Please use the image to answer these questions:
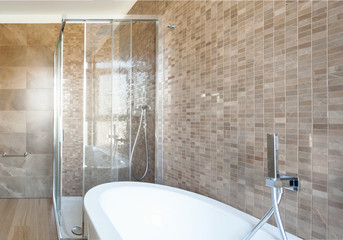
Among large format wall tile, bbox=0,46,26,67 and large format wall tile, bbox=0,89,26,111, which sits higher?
large format wall tile, bbox=0,46,26,67

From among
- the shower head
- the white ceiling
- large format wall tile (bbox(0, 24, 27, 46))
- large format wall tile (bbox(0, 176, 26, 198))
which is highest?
the white ceiling

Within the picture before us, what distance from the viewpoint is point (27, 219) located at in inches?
137

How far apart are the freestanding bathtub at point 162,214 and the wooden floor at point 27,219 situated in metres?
1.48

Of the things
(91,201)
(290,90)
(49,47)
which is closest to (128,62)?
(91,201)

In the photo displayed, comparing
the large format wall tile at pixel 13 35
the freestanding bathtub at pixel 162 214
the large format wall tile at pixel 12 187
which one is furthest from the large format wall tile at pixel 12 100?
the freestanding bathtub at pixel 162 214

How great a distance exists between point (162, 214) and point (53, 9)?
365 centimetres

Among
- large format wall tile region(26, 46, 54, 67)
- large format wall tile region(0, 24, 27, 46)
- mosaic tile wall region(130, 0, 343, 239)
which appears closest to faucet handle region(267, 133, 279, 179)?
mosaic tile wall region(130, 0, 343, 239)

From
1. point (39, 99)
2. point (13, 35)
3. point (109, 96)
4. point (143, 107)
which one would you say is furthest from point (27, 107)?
point (143, 107)

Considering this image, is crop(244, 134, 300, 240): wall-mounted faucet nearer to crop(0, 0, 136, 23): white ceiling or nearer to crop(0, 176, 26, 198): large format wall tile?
crop(0, 0, 136, 23): white ceiling

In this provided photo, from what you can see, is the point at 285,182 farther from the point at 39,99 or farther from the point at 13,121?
the point at 13,121

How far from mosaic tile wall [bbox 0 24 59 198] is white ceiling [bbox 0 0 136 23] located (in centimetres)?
14

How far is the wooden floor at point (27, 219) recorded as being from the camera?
9.86ft

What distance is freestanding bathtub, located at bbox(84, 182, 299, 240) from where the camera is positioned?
152cm

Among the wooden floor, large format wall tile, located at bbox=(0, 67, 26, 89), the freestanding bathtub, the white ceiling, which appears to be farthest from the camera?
large format wall tile, located at bbox=(0, 67, 26, 89)
